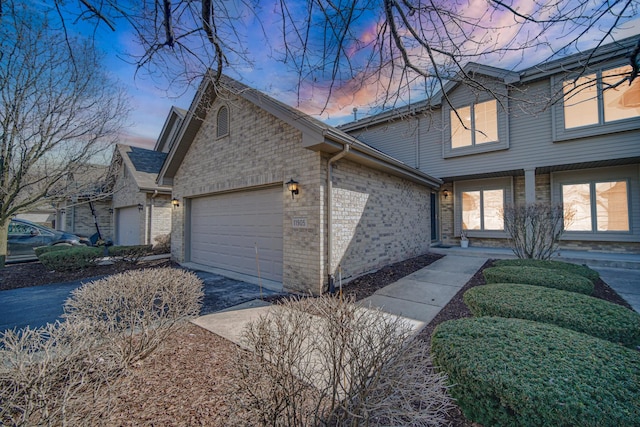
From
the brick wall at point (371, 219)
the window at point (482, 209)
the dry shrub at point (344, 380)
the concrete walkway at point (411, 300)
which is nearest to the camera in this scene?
the dry shrub at point (344, 380)

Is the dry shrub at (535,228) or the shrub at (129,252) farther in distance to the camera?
the shrub at (129,252)

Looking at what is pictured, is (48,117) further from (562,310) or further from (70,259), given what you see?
(562,310)

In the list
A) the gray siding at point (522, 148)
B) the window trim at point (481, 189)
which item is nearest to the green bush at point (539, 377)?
the gray siding at point (522, 148)

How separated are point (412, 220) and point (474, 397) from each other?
8.34 meters

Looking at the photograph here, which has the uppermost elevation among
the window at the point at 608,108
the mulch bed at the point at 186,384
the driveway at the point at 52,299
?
the window at the point at 608,108

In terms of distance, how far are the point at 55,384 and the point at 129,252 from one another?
9503mm

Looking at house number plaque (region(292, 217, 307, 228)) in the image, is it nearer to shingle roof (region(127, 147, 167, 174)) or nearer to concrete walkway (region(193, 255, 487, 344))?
concrete walkway (region(193, 255, 487, 344))

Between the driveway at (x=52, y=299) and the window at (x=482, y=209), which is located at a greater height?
the window at (x=482, y=209)

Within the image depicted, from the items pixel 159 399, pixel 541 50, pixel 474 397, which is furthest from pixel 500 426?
pixel 541 50

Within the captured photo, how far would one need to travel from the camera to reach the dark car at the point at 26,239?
1041 cm

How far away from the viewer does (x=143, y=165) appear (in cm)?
1447

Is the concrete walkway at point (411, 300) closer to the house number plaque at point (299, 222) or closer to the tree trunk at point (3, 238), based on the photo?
the house number plaque at point (299, 222)

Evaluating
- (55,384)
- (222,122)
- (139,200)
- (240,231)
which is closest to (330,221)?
(240,231)

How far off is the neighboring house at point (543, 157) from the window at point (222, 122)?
4.37 m
